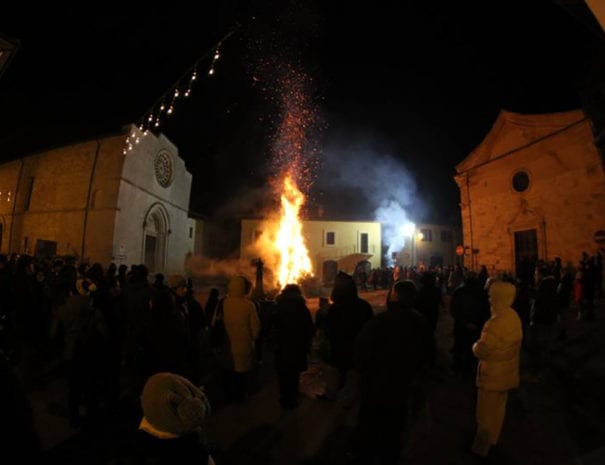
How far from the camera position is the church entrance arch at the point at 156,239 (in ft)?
79.7

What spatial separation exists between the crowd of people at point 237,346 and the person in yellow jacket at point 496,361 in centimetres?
1

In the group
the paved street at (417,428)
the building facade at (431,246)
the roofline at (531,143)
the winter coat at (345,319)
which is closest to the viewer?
the paved street at (417,428)

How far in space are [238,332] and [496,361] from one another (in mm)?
3132

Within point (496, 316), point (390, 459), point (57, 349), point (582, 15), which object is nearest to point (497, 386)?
point (496, 316)

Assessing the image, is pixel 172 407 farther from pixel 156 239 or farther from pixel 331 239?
pixel 331 239

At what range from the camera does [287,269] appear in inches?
1089

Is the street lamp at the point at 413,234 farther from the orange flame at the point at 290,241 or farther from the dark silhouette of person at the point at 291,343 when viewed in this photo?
the dark silhouette of person at the point at 291,343

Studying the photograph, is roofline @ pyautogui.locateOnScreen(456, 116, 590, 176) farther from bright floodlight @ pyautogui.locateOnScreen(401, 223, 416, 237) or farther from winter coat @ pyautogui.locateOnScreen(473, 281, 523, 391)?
bright floodlight @ pyautogui.locateOnScreen(401, 223, 416, 237)

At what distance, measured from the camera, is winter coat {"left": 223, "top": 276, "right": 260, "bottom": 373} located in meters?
4.93

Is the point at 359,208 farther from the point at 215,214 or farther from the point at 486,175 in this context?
the point at 486,175

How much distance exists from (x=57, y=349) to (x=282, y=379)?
15.3 feet

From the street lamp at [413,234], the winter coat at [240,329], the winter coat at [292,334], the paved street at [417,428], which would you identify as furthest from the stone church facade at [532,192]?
the street lamp at [413,234]

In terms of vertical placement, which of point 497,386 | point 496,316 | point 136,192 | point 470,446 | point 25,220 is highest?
point 136,192

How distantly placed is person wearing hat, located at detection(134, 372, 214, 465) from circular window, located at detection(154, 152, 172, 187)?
24935mm
